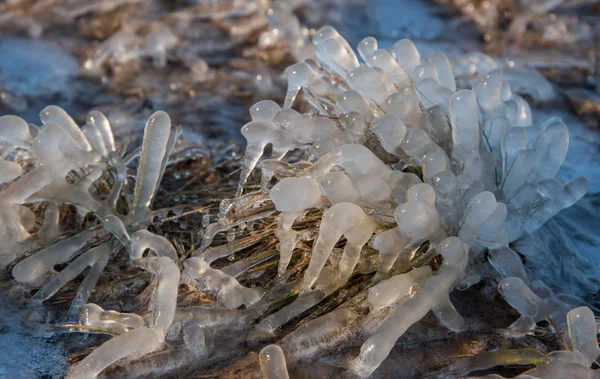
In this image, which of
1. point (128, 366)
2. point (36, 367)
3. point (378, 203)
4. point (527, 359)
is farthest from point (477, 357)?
point (36, 367)

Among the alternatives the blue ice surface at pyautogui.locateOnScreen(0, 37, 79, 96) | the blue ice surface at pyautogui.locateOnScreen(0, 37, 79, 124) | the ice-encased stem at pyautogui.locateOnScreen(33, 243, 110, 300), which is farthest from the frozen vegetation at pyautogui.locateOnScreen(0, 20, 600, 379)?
the blue ice surface at pyautogui.locateOnScreen(0, 37, 79, 96)

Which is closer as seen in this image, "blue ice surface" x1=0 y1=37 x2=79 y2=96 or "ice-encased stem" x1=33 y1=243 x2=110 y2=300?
"ice-encased stem" x1=33 y1=243 x2=110 y2=300

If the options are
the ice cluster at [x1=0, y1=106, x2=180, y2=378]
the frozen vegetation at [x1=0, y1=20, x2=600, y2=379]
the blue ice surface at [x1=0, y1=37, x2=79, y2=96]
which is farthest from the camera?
the blue ice surface at [x1=0, y1=37, x2=79, y2=96]

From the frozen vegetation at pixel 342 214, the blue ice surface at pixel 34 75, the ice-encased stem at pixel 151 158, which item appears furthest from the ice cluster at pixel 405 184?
the blue ice surface at pixel 34 75

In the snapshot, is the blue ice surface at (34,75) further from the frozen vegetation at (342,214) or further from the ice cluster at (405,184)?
→ the ice cluster at (405,184)

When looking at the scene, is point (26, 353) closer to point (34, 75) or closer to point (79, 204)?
point (79, 204)

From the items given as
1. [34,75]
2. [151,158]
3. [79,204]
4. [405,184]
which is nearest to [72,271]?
[79,204]

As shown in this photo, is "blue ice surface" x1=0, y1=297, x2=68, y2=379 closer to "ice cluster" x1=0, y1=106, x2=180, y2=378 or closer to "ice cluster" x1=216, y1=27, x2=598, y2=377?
"ice cluster" x1=0, y1=106, x2=180, y2=378

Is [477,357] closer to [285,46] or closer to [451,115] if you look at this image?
[451,115]
